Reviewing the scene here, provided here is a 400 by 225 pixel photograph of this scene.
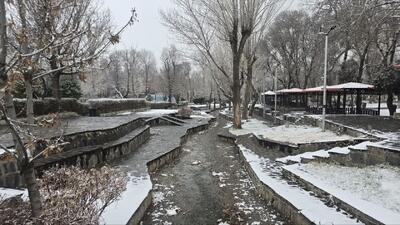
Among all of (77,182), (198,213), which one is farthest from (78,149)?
(77,182)

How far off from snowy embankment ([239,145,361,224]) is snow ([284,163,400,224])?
289 millimetres

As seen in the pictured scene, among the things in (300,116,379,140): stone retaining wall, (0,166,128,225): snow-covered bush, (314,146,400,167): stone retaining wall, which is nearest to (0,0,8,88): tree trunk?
(0,166,128,225): snow-covered bush

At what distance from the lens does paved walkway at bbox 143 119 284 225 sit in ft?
19.7

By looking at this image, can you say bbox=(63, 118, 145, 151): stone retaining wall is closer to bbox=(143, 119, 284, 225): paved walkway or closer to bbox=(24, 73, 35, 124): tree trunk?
bbox=(143, 119, 284, 225): paved walkway

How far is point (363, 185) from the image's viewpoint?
20.2 ft

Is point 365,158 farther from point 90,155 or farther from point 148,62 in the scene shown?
point 148,62

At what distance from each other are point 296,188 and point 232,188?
1.93m

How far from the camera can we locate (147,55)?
236ft

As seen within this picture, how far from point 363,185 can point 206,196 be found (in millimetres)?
3387

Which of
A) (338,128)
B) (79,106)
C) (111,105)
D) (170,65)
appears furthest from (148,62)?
(338,128)

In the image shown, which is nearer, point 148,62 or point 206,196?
point 206,196

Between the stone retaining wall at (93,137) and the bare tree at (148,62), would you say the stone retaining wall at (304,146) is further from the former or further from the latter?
the bare tree at (148,62)

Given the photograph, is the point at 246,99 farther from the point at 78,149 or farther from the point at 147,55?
the point at 147,55

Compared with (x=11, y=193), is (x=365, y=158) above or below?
below
